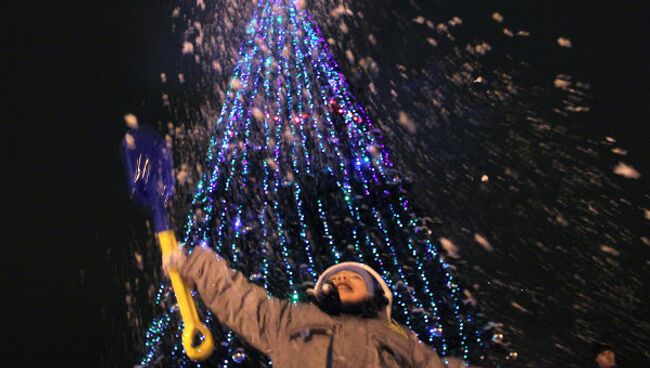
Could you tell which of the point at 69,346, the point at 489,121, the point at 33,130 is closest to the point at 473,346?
the point at 489,121

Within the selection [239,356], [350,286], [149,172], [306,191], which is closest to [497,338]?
[306,191]

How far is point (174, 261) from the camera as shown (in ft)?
8.04

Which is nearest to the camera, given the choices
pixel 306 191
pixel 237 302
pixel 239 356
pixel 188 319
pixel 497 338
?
pixel 188 319

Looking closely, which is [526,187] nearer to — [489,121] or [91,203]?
[489,121]

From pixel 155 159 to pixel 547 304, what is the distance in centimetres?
536

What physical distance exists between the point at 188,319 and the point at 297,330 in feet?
1.93

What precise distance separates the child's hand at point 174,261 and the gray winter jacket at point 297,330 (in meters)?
0.03

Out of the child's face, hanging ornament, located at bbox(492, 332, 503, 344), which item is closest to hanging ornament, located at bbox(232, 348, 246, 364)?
the child's face

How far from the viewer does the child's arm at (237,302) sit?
2.34 meters

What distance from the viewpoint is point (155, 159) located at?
252cm

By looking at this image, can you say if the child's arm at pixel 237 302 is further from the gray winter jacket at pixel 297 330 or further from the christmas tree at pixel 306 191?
the christmas tree at pixel 306 191

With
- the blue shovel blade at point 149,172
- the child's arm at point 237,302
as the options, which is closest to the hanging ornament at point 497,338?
the child's arm at point 237,302

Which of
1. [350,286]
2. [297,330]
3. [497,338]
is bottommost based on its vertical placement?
[497,338]

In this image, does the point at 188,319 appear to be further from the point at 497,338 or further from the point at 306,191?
the point at 497,338
